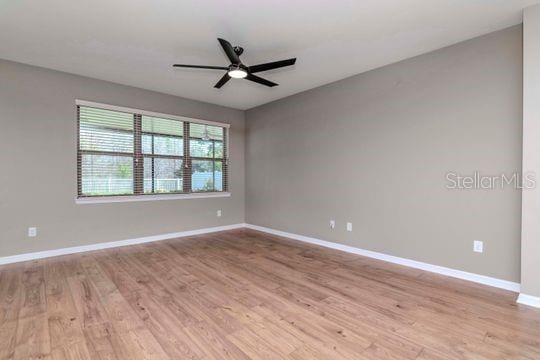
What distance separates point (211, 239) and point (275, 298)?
2.56 metres

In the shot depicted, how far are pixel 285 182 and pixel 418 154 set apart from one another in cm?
239

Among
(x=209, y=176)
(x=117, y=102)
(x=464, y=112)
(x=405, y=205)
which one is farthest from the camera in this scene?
(x=209, y=176)

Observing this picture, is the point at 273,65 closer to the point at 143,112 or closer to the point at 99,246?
the point at 143,112

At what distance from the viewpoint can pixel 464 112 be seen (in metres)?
2.97

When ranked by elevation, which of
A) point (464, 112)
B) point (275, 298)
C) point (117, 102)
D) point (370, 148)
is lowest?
point (275, 298)

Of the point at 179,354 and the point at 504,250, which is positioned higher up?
the point at 504,250

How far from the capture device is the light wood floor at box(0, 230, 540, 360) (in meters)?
1.79

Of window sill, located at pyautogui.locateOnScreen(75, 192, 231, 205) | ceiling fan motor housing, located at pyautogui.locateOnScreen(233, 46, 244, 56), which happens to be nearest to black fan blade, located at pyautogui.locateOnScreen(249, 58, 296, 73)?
ceiling fan motor housing, located at pyautogui.locateOnScreen(233, 46, 244, 56)

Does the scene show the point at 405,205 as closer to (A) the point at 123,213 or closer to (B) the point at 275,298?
(B) the point at 275,298

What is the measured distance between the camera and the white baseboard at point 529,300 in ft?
7.77

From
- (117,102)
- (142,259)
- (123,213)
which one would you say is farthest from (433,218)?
(117,102)

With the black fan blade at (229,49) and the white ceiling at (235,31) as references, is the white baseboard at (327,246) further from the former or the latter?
the black fan blade at (229,49)

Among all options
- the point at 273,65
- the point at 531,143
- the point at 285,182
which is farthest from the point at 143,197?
the point at 531,143

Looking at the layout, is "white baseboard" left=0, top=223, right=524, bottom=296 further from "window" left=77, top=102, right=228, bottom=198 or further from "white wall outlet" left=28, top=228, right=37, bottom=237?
"window" left=77, top=102, right=228, bottom=198
